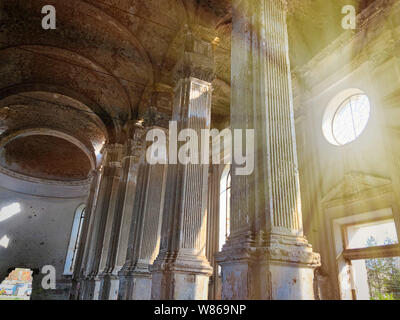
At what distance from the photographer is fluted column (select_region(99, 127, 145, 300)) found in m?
9.09

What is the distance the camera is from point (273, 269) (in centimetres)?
293

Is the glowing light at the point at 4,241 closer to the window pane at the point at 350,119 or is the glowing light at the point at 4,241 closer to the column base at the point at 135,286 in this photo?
the column base at the point at 135,286

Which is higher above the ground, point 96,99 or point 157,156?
point 96,99

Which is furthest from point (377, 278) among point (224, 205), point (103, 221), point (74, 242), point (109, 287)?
point (74, 242)

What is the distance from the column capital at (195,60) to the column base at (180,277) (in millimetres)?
3863

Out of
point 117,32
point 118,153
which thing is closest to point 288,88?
point 117,32

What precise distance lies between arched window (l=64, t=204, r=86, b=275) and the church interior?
657 centimetres

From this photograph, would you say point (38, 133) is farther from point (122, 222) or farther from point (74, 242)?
point (122, 222)

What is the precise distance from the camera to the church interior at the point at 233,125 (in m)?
3.51

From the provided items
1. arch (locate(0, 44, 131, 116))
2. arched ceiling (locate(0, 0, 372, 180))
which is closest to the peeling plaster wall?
arched ceiling (locate(0, 0, 372, 180))

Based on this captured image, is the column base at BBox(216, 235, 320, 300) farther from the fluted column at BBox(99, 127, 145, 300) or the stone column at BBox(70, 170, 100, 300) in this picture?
the stone column at BBox(70, 170, 100, 300)

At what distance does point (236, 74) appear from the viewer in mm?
4375

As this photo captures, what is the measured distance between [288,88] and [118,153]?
9.53 m
